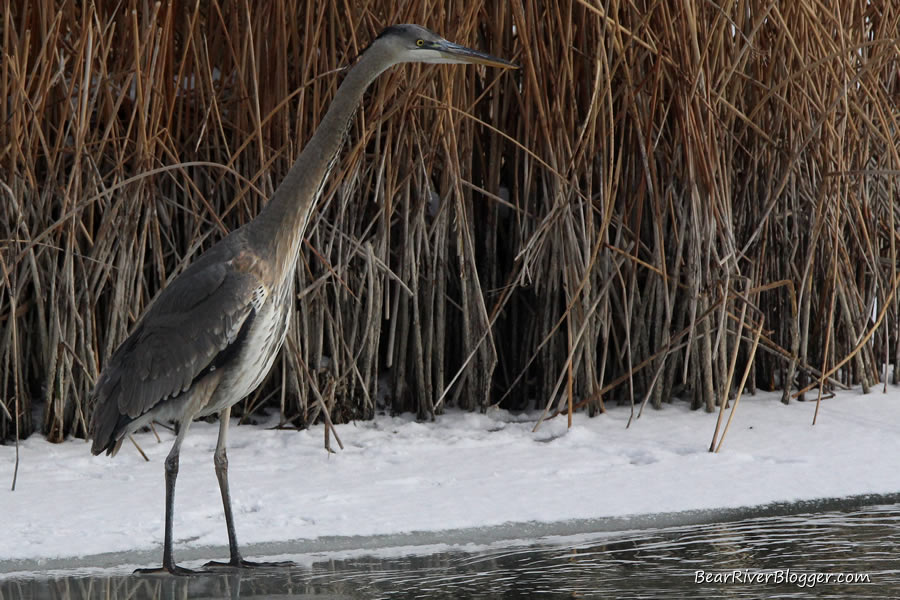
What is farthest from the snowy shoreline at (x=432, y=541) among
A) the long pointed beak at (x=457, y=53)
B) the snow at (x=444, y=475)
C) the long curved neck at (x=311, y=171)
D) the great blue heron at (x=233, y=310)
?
the long pointed beak at (x=457, y=53)

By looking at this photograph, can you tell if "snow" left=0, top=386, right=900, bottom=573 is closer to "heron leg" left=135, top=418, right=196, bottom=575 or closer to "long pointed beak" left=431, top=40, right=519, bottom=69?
"heron leg" left=135, top=418, right=196, bottom=575

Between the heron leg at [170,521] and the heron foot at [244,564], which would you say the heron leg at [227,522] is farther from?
the heron leg at [170,521]

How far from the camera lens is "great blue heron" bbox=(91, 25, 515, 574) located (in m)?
4.02

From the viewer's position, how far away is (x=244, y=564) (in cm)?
374

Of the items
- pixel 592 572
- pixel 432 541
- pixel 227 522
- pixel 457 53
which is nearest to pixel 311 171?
pixel 457 53

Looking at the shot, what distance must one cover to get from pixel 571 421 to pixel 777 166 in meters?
1.65

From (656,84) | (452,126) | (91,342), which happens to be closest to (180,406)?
(91,342)

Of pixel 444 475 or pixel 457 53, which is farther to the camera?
pixel 444 475

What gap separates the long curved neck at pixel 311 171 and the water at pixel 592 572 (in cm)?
115

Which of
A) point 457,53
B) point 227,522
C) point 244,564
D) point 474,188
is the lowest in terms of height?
point 244,564

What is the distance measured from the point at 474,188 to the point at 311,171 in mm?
1342

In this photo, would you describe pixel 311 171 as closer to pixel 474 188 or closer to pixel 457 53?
pixel 457 53

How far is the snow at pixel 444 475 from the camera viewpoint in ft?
13.4

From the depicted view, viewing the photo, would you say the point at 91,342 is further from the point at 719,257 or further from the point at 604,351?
the point at 719,257
